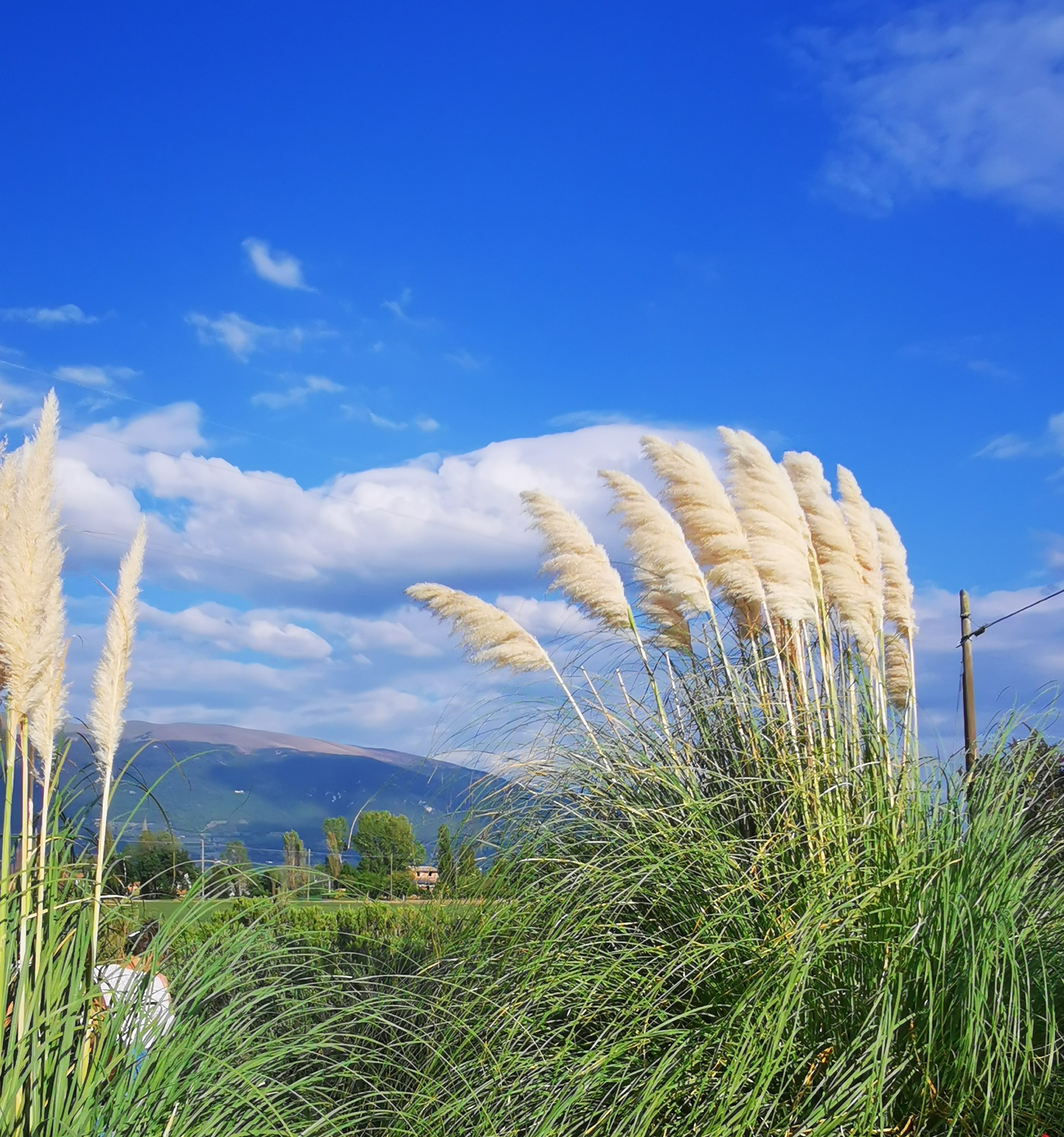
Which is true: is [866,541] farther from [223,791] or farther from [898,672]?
[223,791]

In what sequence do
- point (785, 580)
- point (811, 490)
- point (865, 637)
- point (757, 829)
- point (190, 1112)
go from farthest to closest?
point (811, 490) < point (865, 637) < point (785, 580) < point (757, 829) < point (190, 1112)

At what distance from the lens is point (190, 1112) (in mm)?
2441

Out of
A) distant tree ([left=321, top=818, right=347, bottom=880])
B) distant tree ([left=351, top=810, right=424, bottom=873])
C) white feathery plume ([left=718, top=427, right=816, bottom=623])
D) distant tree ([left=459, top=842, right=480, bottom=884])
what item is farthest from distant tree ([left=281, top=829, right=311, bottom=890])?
white feathery plume ([left=718, top=427, right=816, bottom=623])

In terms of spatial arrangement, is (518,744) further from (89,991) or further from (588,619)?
(89,991)

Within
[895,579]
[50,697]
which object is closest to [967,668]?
[895,579]

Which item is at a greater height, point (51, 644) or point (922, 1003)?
point (51, 644)

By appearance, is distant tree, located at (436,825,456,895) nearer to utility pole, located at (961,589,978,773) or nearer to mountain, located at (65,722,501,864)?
mountain, located at (65,722,501,864)

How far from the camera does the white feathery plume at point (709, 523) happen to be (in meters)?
4.36

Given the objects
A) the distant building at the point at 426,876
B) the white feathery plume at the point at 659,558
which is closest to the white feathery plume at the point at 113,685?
the distant building at the point at 426,876

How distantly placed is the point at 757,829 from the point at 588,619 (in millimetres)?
1366

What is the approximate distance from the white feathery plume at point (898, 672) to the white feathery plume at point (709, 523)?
808mm

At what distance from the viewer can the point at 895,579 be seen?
17.4ft

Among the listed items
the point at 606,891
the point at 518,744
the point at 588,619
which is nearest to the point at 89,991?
the point at 606,891

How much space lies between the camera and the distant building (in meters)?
4.28
